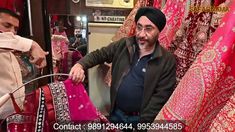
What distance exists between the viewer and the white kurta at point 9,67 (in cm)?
69

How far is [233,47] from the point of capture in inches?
18.6

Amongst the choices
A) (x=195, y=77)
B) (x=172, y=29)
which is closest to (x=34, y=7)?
(x=172, y=29)

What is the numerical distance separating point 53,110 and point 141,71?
1.64ft

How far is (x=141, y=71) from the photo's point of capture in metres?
1.09

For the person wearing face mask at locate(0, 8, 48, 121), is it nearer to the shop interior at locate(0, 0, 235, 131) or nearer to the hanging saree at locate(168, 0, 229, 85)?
the shop interior at locate(0, 0, 235, 131)

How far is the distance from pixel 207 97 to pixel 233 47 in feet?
0.39

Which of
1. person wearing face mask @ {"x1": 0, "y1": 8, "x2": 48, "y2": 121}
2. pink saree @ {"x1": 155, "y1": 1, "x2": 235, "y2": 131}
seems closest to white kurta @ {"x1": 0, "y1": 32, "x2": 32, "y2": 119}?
person wearing face mask @ {"x1": 0, "y1": 8, "x2": 48, "y2": 121}

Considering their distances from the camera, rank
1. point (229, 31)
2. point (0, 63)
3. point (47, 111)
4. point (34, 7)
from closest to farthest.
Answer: point (229, 31)
point (47, 111)
point (0, 63)
point (34, 7)

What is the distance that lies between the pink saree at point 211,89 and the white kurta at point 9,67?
1.52 ft

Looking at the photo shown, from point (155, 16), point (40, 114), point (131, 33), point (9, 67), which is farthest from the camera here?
point (131, 33)

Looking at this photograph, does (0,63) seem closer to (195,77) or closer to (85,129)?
(85,129)

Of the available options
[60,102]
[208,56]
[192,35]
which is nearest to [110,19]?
[192,35]

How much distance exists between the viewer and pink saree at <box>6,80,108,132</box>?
2.34ft

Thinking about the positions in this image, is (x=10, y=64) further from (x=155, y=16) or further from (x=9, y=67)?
(x=155, y=16)
